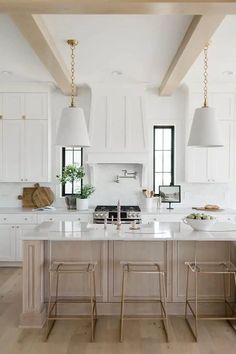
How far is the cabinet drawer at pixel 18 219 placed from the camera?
5910mm

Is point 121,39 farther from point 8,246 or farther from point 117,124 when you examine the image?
point 8,246

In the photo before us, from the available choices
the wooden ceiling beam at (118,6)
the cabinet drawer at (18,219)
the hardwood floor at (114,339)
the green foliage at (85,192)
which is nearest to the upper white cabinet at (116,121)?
the green foliage at (85,192)

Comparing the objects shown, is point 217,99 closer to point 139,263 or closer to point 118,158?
point 118,158

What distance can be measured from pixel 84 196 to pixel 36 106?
66.3 inches

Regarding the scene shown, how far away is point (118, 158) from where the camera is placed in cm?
616

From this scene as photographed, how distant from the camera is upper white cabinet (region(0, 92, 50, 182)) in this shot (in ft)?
20.2

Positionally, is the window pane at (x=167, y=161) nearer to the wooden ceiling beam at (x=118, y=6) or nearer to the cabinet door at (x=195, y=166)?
the cabinet door at (x=195, y=166)

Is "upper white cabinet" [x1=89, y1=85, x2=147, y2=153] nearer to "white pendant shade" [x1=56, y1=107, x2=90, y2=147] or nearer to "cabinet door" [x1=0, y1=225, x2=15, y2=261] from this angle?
"cabinet door" [x1=0, y1=225, x2=15, y2=261]

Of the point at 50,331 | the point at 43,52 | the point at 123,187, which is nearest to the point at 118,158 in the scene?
the point at 123,187

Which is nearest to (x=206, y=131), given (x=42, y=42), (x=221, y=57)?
(x=221, y=57)

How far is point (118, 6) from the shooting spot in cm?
282

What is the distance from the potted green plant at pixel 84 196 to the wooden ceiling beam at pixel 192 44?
2117mm

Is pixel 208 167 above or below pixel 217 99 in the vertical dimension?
below

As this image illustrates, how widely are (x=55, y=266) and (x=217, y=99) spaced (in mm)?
3857
